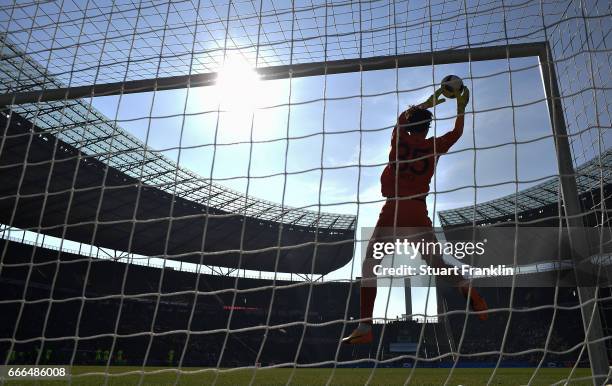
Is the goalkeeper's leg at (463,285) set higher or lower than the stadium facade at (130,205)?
lower

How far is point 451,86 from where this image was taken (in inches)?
128

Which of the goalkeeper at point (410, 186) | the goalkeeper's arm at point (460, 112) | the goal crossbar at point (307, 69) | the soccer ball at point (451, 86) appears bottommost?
the goalkeeper at point (410, 186)

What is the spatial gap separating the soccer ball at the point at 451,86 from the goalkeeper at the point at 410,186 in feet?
0.10

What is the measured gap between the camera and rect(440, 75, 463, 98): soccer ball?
10.6 feet

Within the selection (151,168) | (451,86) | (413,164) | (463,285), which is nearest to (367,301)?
(463,285)

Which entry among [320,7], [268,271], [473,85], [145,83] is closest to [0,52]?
[145,83]

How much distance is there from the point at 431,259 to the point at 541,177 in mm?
1004

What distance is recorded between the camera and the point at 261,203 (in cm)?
2631

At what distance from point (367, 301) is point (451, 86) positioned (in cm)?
161

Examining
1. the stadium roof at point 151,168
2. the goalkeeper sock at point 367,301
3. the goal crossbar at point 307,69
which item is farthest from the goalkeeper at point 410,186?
the stadium roof at point 151,168

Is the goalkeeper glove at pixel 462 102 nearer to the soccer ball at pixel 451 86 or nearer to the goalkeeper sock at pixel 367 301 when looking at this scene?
the soccer ball at pixel 451 86

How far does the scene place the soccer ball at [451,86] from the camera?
323 cm

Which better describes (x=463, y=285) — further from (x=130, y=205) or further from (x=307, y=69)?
(x=130, y=205)

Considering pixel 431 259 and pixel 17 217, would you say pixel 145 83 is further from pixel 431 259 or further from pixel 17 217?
pixel 17 217
